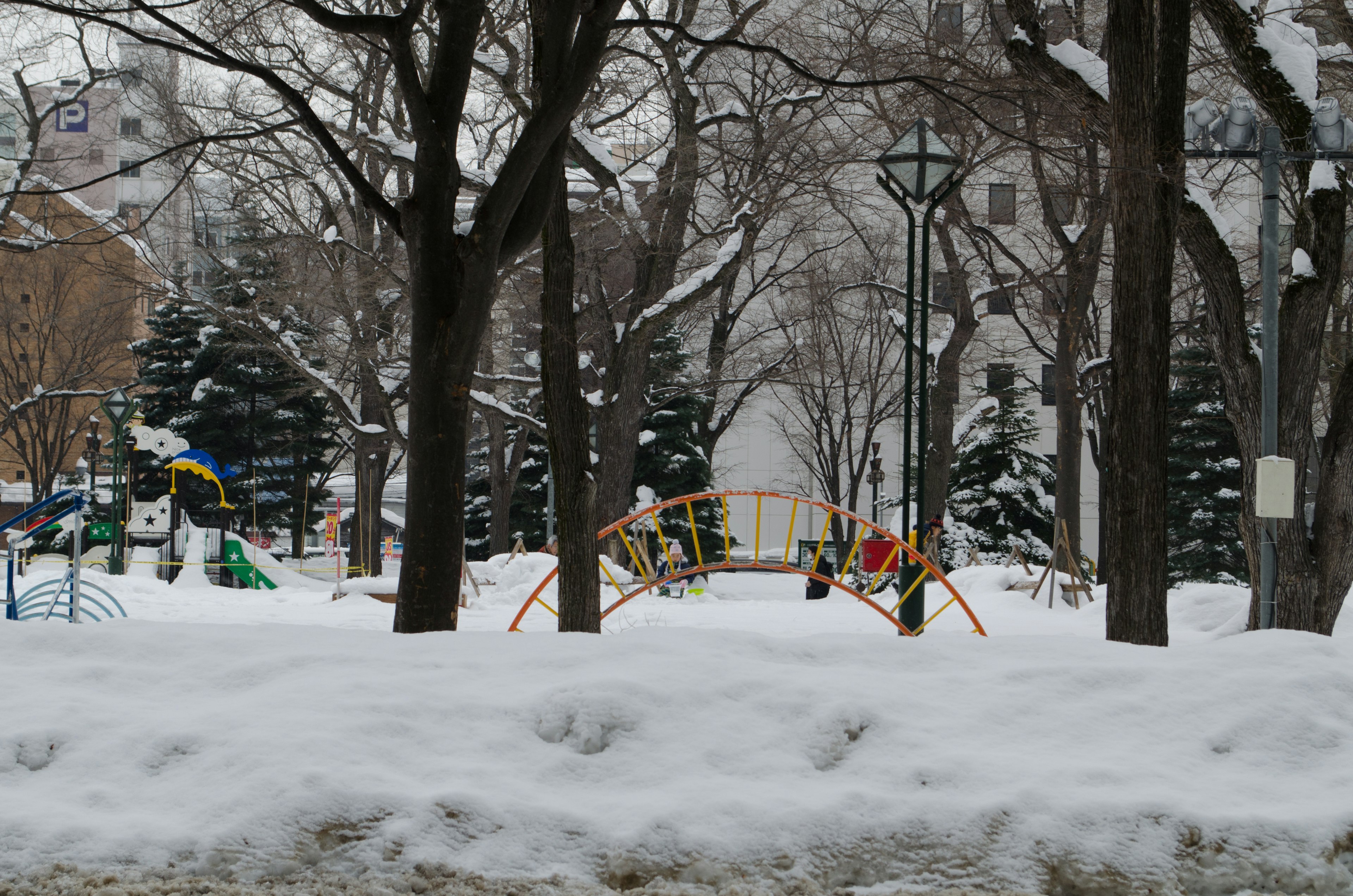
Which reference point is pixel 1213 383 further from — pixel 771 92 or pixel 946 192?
pixel 946 192

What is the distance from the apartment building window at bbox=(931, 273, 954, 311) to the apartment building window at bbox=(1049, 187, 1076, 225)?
250 centimetres

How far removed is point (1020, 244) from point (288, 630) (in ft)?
111

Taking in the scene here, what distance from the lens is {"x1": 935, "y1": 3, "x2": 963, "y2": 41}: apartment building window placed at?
645 inches

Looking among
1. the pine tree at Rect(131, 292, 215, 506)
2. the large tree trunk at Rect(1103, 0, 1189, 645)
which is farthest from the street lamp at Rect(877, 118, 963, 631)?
the pine tree at Rect(131, 292, 215, 506)

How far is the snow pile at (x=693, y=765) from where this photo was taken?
300 centimetres

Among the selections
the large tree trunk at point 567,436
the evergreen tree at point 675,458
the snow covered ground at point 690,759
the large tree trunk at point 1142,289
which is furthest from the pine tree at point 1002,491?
the snow covered ground at point 690,759

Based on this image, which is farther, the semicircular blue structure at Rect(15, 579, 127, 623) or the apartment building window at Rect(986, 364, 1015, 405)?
the apartment building window at Rect(986, 364, 1015, 405)

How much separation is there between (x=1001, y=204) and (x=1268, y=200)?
18297 mm

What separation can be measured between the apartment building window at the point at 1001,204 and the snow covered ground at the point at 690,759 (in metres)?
16.4

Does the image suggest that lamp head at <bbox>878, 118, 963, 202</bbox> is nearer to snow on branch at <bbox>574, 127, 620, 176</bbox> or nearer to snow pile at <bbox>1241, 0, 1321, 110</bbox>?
snow pile at <bbox>1241, 0, 1321, 110</bbox>

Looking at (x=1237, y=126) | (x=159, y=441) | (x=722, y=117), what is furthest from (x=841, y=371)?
(x=1237, y=126)

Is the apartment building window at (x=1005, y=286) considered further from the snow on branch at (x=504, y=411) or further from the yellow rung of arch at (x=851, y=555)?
the snow on branch at (x=504, y=411)

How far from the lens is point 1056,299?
854 inches

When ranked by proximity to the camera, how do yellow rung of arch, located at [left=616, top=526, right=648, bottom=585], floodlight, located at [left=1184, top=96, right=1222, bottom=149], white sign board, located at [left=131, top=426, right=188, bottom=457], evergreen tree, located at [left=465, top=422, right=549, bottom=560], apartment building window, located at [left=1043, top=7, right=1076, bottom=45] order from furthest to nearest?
1. evergreen tree, located at [left=465, top=422, right=549, bottom=560]
2. white sign board, located at [left=131, top=426, right=188, bottom=457]
3. apartment building window, located at [left=1043, top=7, right=1076, bottom=45]
4. yellow rung of arch, located at [left=616, top=526, right=648, bottom=585]
5. floodlight, located at [left=1184, top=96, right=1222, bottom=149]
